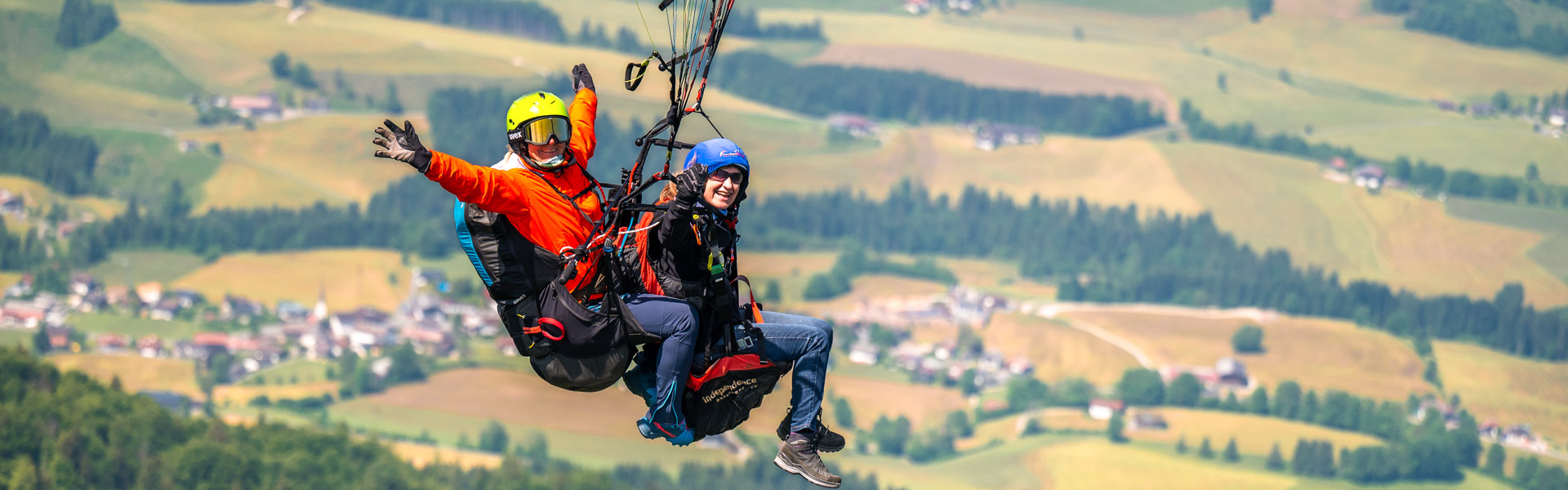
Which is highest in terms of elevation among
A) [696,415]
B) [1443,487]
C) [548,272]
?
[548,272]

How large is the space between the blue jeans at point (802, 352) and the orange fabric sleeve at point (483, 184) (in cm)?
222

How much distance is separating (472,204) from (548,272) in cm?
85

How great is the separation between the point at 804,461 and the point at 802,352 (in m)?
0.85

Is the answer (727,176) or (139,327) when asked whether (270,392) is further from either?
(727,176)

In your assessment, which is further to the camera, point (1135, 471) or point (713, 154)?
point (1135, 471)

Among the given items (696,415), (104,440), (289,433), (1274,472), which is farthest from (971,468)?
(696,415)

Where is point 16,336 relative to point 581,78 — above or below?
below

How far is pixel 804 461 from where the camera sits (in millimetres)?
15609

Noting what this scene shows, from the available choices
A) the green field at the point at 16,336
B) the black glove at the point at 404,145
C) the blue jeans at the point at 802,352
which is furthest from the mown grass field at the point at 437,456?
the black glove at the point at 404,145

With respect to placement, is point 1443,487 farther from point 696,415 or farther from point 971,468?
point 696,415

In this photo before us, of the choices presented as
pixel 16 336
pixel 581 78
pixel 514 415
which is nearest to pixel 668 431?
pixel 581 78

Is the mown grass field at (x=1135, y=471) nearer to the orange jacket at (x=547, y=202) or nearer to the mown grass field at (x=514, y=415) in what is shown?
the mown grass field at (x=514, y=415)

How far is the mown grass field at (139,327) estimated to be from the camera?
7421 inches

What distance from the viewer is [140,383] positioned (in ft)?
572
